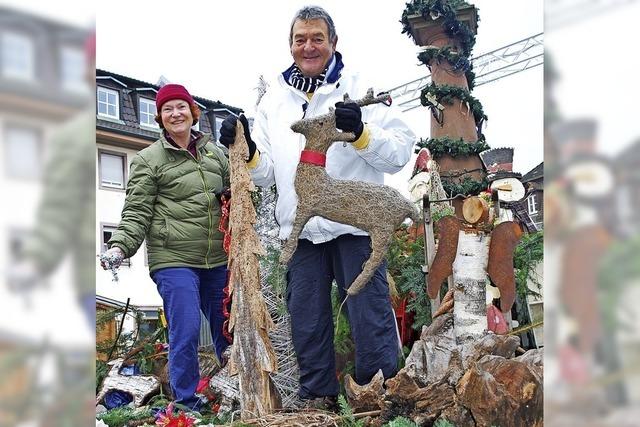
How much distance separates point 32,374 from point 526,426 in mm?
1523

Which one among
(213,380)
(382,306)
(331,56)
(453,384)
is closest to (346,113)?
(331,56)

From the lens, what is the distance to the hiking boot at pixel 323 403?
7.66 ft

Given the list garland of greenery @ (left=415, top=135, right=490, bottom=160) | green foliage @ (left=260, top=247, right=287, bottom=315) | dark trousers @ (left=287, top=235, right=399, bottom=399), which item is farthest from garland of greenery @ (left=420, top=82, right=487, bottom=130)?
dark trousers @ (left=287, top=235, right=399, bottom=399)

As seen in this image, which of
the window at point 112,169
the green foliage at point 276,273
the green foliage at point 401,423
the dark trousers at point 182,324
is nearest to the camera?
the green foliage at point 401,423

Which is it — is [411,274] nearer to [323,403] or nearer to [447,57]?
[323,403]

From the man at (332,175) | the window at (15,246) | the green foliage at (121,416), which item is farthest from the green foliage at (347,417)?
the window at (15,246)

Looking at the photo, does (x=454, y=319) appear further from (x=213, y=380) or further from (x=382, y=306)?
Result: (x=213, y=380)

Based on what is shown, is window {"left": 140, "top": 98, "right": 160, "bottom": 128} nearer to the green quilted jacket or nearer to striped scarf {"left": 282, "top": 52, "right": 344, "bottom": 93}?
the green quilted jacket

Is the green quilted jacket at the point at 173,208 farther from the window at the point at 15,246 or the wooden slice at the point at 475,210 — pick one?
the window at the point at 15,246

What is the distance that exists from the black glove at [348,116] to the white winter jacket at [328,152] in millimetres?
193

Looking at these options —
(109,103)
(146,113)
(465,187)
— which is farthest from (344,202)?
(146,113)

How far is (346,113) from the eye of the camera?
1.94 m

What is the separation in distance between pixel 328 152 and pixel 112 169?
763 centimetres

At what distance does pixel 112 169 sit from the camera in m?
9.28
